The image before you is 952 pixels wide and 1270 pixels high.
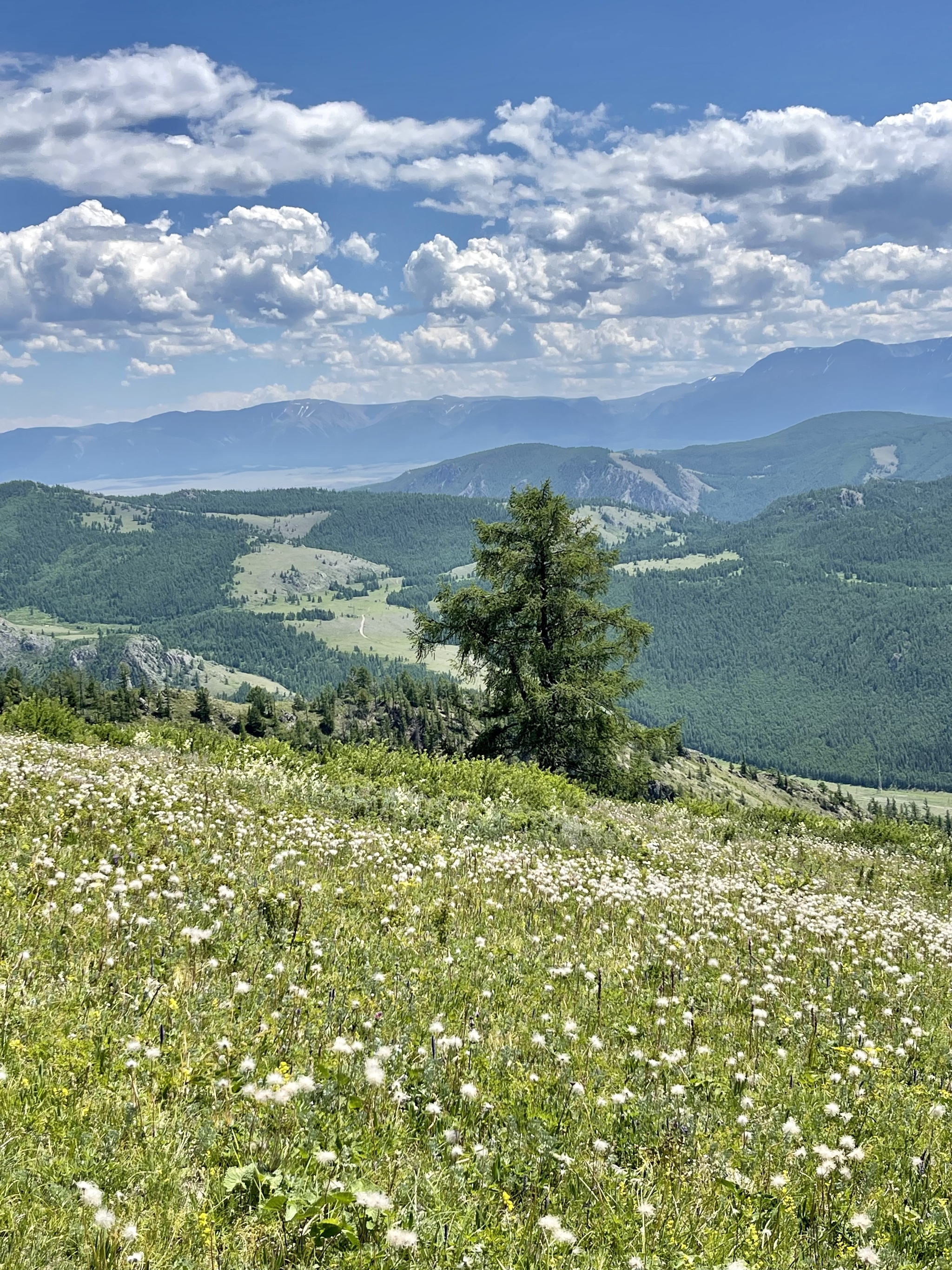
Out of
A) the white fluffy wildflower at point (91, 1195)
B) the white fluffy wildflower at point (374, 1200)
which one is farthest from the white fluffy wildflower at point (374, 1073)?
the white fluffy wildflower at point (91, 1195)

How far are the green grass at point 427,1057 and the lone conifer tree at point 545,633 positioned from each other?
676 inches

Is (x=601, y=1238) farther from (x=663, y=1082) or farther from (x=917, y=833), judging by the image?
(x=917, y=833)

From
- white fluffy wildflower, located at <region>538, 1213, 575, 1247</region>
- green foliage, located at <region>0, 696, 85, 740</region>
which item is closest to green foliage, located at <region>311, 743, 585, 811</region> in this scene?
green foliage, located at <region>0, 696, 85, 740</region>

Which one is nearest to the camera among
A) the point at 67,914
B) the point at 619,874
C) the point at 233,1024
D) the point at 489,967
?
the point at 233,1024

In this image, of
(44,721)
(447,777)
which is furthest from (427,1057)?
(44,721)

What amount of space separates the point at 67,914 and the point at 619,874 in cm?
943

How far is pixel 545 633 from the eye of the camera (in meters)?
31.6

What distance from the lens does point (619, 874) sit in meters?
13.9

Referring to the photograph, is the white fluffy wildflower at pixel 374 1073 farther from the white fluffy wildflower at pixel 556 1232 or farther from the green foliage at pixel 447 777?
the green foliage at pixel 447 777

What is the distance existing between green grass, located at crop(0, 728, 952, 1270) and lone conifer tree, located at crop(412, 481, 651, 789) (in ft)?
56.4

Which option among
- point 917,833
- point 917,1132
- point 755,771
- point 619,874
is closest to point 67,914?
point 917,1132

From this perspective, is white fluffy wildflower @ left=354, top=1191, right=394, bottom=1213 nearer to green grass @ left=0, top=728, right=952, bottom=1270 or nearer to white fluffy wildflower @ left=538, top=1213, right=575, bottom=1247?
green grass @ left=0, top=728, right=952, bottom=1270

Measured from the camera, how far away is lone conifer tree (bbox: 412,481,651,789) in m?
30.2

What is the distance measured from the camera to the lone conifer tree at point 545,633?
Answer: 1188 inches
